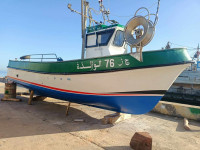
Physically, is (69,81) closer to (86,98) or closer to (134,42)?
(86,98)

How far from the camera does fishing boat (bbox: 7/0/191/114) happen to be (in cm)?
388

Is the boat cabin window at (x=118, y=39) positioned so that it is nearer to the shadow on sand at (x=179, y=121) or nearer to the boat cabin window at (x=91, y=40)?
the boat cabin window at (x=91, y=40)

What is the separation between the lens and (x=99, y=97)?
477cm

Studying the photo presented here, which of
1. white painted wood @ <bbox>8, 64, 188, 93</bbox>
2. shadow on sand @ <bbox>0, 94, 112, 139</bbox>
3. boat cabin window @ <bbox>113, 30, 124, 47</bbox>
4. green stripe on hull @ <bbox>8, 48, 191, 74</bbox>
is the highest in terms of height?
boat cabin window @ <bbox>113, 30, 124, 47</bbox>

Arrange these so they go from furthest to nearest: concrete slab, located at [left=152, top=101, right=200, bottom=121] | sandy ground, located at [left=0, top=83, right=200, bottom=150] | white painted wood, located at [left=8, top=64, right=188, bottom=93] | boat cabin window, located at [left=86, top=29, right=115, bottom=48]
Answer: boat cabin window, located at [left=86, top=29, right=115, bottom=48]
concrete slab, located at [left=152, top=101, right=200, bottom=121]
white painted wood, located at [left=8, top=64, right=188, bottom=93]
sandy ground, located at [left=0, top=83, right=200, bottom=150]

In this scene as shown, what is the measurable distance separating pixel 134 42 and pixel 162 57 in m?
0.84

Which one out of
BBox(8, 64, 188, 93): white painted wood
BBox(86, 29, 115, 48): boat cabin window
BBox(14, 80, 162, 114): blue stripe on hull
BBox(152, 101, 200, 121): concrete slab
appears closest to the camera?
BBox(8, 64, 188, 93): white painted wood

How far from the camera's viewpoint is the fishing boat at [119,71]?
3878 mm

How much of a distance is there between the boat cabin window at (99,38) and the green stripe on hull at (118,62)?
55.9 inches

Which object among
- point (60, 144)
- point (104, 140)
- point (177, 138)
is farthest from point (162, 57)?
point (60, 144)

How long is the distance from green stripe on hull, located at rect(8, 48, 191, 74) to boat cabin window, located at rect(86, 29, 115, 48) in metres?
1.42

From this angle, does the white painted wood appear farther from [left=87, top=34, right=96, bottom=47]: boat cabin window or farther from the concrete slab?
the concrete slab

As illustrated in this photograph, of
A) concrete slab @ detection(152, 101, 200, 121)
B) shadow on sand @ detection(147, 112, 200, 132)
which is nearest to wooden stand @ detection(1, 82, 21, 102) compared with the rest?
shadow on sand @ detection(147, 112, 200, 132)

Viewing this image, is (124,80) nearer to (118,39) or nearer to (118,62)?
(118,62)
